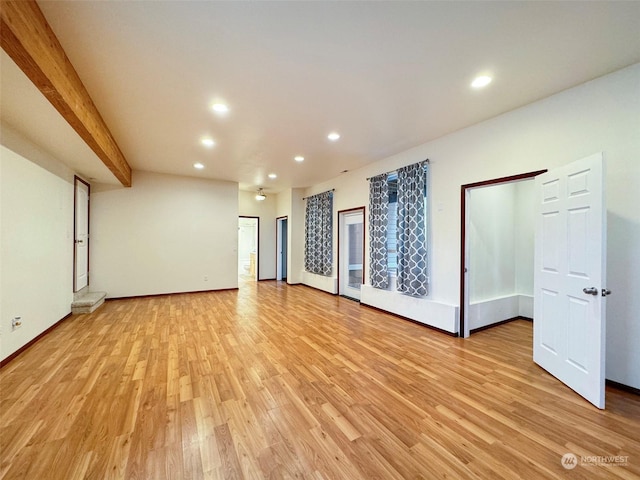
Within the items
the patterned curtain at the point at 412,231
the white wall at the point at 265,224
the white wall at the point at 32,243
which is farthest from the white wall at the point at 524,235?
the white wall at the point at 32,243

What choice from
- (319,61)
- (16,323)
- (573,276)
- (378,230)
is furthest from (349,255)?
(16,323)

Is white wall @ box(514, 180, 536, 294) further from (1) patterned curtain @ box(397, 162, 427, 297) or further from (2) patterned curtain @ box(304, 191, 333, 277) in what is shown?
(2) patterned curtain @ box(304, 191, 333, 277)

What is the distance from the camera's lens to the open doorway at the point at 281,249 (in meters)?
8.54

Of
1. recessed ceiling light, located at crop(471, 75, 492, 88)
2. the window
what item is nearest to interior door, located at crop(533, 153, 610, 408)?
Result: recessed ceiling light, located at crop(471, 75, 492, 88)

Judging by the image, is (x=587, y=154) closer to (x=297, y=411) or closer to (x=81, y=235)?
(x=297, y=411)

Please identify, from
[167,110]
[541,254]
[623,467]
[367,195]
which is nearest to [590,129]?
[541,254]

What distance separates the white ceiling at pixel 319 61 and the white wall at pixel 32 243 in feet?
1.48

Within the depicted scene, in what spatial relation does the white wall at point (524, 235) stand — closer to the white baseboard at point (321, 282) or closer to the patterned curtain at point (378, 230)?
the patterned curtain at point (378, 230)

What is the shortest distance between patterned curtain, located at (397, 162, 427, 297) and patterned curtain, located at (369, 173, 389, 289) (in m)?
0.41

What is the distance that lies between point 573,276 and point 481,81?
198cm

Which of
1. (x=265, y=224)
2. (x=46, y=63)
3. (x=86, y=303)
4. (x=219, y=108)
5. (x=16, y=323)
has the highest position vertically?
(x=219, y=108)

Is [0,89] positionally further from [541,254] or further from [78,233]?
[541,254]

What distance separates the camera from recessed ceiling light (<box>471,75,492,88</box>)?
2.37 metres

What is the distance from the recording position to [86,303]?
4.56 meters
